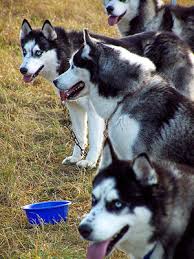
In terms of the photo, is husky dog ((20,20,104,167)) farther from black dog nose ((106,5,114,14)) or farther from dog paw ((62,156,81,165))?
black dog nose ((106,5,114,14))

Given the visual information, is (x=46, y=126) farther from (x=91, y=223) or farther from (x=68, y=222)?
(x=91, y=223)

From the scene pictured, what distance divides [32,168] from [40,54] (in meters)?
1.47

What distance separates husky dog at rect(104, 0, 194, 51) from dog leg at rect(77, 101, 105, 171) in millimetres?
2017

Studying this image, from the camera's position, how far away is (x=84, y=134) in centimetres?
746

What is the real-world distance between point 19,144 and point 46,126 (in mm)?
844

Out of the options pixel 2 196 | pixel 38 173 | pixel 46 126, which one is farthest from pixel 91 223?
pixel 46 126

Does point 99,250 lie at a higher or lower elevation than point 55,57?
higher

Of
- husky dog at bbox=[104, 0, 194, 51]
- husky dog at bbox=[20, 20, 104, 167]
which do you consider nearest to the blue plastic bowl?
husky dog at bbox=[20, 20, 104, 167]

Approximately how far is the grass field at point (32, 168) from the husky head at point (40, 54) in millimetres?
853

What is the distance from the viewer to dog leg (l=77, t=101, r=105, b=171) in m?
7.09

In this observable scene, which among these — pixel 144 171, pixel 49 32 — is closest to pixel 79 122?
pixel 49 32

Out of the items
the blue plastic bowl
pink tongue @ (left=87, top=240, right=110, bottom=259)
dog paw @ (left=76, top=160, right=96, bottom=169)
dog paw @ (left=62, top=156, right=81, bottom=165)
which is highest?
pink tongue @ (left=87, top=240, right=110, bottom=259)

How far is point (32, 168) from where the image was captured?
6863mm

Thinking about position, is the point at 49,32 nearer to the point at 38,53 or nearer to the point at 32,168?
the point at 38,53
